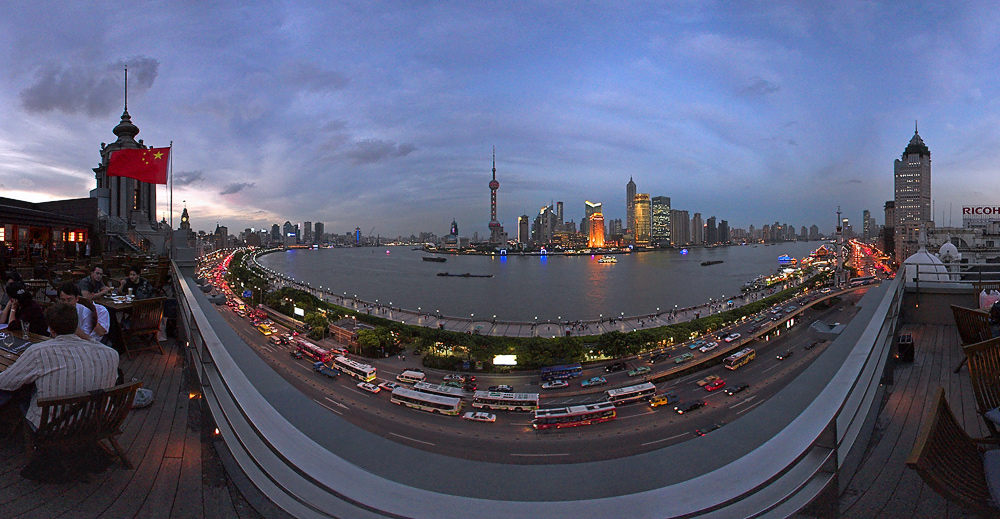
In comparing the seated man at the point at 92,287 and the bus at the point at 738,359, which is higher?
the seated man at the point at 92,287

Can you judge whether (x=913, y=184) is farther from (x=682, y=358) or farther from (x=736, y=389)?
(x=736, y=389)

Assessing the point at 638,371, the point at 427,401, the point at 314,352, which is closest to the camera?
the point at 427,401

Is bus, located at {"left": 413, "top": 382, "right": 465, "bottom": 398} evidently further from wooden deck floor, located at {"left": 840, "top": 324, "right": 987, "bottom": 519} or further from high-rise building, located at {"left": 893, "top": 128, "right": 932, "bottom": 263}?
high-rise building, located at {"left": 893, "top": 128, "right": 932, "bottom": 263}

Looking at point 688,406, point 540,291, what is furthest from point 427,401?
point 540,291

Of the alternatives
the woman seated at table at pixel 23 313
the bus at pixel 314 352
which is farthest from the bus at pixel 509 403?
the woman seated at table at pixel 23 313

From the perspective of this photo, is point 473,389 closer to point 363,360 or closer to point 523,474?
point 363,360

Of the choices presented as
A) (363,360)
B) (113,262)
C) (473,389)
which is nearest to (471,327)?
(363,360)

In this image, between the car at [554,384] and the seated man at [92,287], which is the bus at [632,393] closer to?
the car at [554,384]
